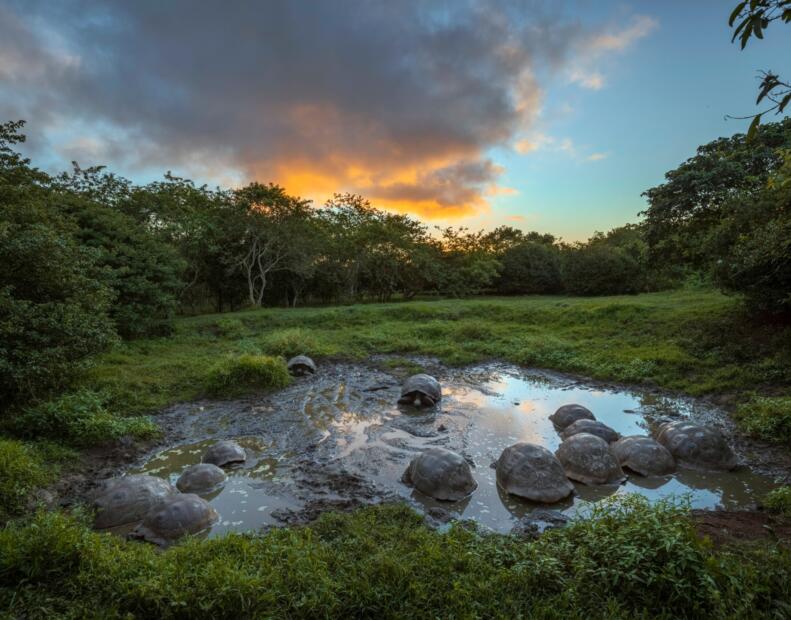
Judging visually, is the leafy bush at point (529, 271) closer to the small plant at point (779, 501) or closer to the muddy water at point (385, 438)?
the muddy water at point (385, 438)

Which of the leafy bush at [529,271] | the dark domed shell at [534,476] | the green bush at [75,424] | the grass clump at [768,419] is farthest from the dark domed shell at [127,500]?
the leafy bush at [529,271]

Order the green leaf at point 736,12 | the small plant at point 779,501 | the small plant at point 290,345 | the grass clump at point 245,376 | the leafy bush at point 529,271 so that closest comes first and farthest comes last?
the green leaf at point 736,12 < the small plant at point 779,501 < the grass clump at point 245,376 < the small plant at point 290,345 < the leafy bush at point 529,271

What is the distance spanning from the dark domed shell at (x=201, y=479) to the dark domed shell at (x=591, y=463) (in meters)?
5.07

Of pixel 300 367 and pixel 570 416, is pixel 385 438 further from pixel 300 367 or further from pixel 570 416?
pixel 300 367

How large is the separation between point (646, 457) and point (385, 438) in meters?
4.29

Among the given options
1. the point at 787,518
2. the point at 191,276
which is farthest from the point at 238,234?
the point at 787,518

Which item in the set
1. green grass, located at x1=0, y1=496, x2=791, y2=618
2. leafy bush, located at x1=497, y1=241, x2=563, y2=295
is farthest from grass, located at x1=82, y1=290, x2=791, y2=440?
leafy bush, located at x1=497, y1=241, x2=563, y2=295

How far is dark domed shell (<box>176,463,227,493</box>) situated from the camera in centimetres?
600

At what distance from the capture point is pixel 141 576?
11.6 ft

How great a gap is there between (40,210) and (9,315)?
509 cm

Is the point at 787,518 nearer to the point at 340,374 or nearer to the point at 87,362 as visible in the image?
the point at 340,374

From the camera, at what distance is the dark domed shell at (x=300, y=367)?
13.2m

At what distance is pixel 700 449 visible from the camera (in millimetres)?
6535

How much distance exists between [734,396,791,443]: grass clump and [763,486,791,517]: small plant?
248cm
